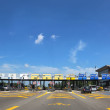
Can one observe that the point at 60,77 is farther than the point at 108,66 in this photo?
No

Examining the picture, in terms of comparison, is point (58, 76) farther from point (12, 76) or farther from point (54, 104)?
point (54, 104)

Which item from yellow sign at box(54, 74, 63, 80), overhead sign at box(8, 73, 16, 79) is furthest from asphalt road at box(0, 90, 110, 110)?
overhead sign at box(8, 73, 16, 79)

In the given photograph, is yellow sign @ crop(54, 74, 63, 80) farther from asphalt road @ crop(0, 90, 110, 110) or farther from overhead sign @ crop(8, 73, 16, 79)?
asphalt road @ crop(0, 90, 110, 110)

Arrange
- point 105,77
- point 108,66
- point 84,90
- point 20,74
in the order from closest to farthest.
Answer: point 84,90, point 105,77, point 20,74, point 108,66

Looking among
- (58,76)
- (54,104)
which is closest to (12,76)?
(58,76)

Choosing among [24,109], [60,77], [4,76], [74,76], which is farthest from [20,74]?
[24,109]

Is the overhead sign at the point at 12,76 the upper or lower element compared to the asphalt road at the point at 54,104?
upper

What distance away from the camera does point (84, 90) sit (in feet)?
117

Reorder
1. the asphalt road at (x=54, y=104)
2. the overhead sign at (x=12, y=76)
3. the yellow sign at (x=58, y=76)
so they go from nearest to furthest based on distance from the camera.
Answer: the asphalt road at (x=54, y=104) → the yellow sign at (x=58, y=76) → the overhead sign at (x=12, y=76)

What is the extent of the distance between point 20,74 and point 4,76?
7.61 m

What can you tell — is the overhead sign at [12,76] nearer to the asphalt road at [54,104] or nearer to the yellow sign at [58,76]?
the yellow sign at [58,76]

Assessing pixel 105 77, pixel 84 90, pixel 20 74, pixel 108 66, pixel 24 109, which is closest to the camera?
pixel 24 109

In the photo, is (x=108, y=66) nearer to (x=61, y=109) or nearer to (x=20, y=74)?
(x=20, y=74)

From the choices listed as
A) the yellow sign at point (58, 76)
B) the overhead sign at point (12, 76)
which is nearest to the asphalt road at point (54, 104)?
the yellow sign at point (58, 76)
